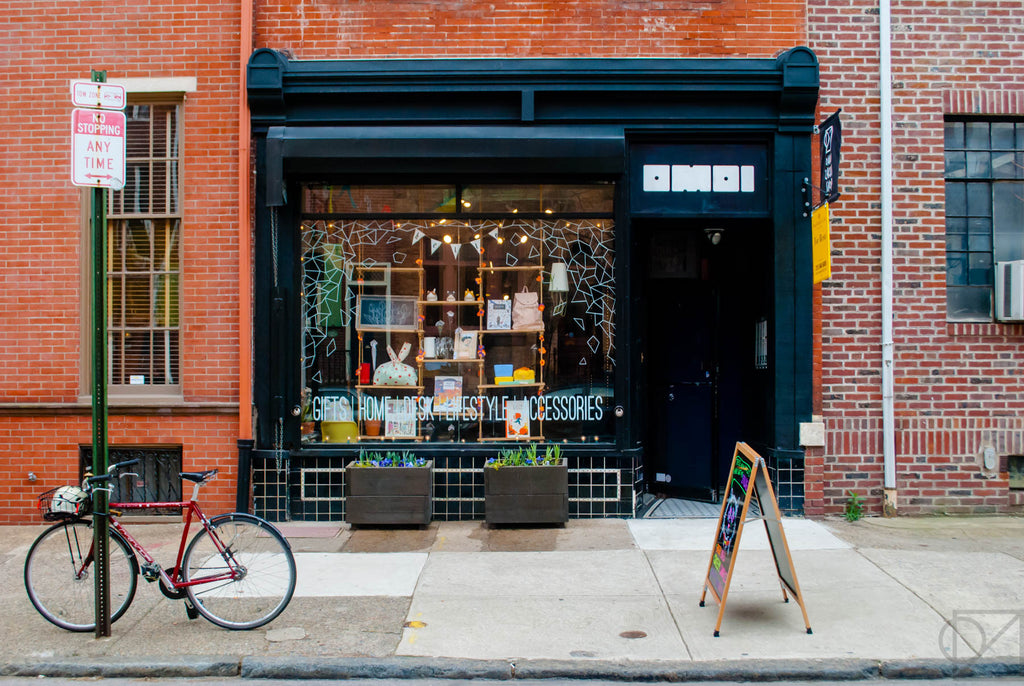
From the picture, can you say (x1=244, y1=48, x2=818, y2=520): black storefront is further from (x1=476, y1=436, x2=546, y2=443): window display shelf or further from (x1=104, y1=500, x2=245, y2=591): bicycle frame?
(x1=104, y1=500, x2=245, y2=591): bicycle frame

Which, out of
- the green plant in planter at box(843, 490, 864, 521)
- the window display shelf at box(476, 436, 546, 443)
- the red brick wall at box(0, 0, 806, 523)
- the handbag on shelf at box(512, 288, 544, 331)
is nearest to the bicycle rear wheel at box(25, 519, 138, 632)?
the red brick wall at box(0, 0, 806, 523)

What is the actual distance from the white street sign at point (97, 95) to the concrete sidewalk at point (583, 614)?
349 centimetres

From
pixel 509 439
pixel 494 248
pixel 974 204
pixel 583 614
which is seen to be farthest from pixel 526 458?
pixel 974 204

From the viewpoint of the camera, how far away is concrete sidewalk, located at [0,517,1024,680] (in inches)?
188

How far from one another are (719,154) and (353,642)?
5.87 meters

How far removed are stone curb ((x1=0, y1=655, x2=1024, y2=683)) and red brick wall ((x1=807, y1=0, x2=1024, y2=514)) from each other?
3.44 metres

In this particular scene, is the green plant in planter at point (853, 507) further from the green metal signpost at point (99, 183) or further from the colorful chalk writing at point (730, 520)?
the green metal signpost at point (99, 183)

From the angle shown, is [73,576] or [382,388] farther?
[382,388]

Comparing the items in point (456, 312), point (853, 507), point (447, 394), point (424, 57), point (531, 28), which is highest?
point (531, 28)

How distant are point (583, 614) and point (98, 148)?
4.52 metres

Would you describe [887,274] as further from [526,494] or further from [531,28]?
[531,28]

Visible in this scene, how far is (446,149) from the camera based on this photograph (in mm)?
7926

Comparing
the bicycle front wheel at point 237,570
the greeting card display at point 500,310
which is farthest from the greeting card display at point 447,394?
the bicycle front wheel at point 237,570

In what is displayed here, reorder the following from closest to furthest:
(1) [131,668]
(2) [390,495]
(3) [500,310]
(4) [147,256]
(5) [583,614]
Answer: (1) [131,668], (5) [583,614], (2) [390,495], (4) [147,256], (3) [500,310]
